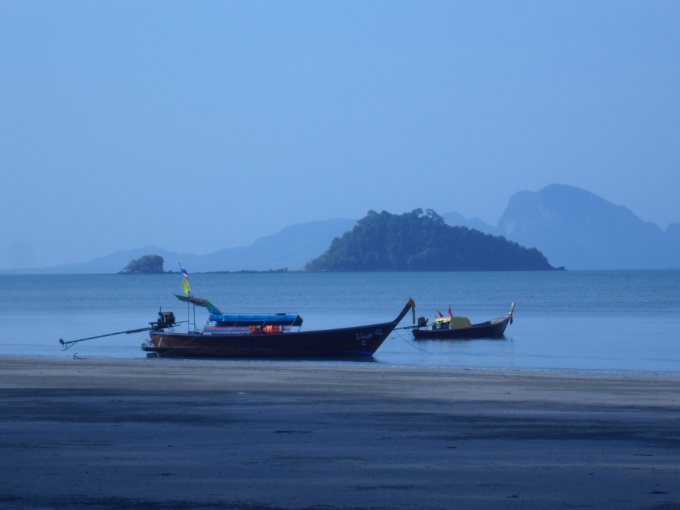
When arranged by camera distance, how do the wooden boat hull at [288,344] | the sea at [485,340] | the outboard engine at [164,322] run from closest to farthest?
the wooden boat hull at [288,344], the sea at [485,340], the outboard engine at [164,322]

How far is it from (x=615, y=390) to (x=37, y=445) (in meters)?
12.4

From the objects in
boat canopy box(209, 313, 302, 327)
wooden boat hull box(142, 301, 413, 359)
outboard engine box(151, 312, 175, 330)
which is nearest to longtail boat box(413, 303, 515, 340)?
boat canopy box(209, 313, 302, 327)

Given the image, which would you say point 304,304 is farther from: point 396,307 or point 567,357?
point 567,357

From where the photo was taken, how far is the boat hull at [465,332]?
4691 centimetres

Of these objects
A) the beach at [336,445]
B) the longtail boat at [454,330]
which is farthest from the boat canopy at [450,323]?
the beach at [336,445]

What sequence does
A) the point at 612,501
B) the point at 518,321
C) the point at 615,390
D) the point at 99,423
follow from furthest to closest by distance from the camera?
1. the point at 518,321
2. the point at 615,390
3. the point at 99,423
4. the point at 612,501

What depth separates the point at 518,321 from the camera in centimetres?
6606

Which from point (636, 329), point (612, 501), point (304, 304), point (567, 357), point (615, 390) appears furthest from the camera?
point (304, 304)

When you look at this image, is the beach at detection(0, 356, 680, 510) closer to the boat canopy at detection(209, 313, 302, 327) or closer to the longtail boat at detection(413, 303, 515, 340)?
the boat canopy at detection(209, 313, 302, 327)

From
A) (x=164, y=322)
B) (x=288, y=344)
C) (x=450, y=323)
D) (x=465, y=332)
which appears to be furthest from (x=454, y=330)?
(x=288, y=344)

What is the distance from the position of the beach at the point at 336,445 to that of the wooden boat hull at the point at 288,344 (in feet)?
38.4

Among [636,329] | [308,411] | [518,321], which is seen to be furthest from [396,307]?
[308,411]

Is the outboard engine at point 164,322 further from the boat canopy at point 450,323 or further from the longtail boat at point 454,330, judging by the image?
the boat canopy at point 450,323

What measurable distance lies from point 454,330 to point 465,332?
0.84 m
